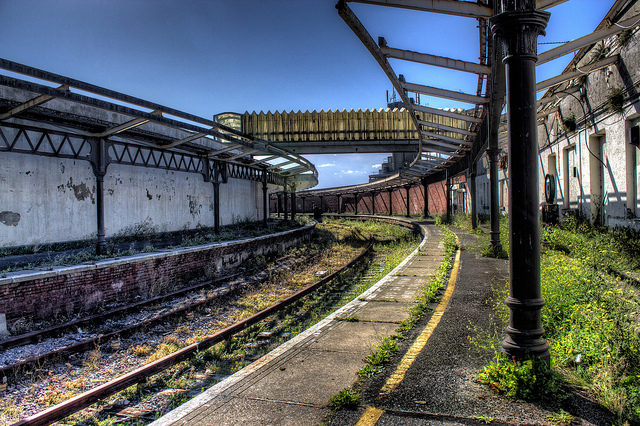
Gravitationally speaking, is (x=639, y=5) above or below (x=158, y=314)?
above

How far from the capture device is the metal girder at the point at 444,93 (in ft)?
32.4

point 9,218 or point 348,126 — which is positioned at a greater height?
point 348,126

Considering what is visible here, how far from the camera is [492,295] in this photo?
706cm

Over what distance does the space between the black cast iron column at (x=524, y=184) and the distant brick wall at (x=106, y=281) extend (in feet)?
29.9

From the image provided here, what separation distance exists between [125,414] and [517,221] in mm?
4644

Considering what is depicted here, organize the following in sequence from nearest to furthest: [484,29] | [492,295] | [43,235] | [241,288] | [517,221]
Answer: [517,221] < [492,295] < [484,29] < [241,288] < [43,235]

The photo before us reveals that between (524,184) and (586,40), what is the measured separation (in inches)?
266

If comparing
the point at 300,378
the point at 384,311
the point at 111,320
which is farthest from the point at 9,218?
the point at 300,378

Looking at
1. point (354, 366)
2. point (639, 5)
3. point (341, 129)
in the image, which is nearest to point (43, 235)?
point (354, 366)

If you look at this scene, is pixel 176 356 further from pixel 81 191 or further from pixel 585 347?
pixel 81 191

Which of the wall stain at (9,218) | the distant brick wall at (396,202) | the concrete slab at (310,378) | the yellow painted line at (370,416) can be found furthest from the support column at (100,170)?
the distant brick wall at (396,202)

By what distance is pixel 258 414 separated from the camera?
3.43 metres

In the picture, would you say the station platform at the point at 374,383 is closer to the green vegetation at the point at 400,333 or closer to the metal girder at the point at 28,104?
the green vegetation at the point at 400,333

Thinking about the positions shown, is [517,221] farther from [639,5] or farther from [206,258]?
[206,258]
